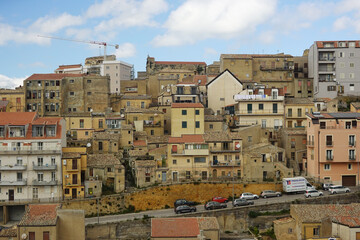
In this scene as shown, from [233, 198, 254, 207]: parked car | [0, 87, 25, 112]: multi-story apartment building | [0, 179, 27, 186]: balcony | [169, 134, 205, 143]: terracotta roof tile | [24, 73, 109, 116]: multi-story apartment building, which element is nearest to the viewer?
[233, 198, 254, 207]: parked car

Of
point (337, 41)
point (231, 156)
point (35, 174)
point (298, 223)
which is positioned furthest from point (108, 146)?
point (337, 41)

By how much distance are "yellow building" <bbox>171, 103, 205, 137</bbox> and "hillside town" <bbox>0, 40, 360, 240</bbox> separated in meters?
0.14

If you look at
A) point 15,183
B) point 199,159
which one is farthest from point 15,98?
point 199,159

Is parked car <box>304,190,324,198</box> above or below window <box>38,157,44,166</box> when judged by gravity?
below

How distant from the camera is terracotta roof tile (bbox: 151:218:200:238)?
50.1m

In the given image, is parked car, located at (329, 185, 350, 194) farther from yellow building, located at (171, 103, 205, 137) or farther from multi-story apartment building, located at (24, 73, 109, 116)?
multi-story apartment building, located at (24, 73, 109, 116)

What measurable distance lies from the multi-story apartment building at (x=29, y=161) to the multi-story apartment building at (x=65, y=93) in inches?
744

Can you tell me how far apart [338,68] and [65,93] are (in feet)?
140

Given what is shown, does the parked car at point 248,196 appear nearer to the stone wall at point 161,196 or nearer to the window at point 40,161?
the stone wall at point 161,196

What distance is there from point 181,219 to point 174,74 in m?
Result: 48.4

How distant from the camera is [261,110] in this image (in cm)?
7369

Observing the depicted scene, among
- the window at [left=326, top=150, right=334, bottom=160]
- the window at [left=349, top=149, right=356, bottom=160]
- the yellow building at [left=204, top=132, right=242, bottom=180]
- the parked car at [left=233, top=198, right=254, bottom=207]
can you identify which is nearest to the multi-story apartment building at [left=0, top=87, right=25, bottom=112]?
the yellow building at [left=204, top=132, right=242, bottom=180]

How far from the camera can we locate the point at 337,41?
285 ft

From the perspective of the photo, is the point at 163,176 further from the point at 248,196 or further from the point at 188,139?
the point at 248,196
